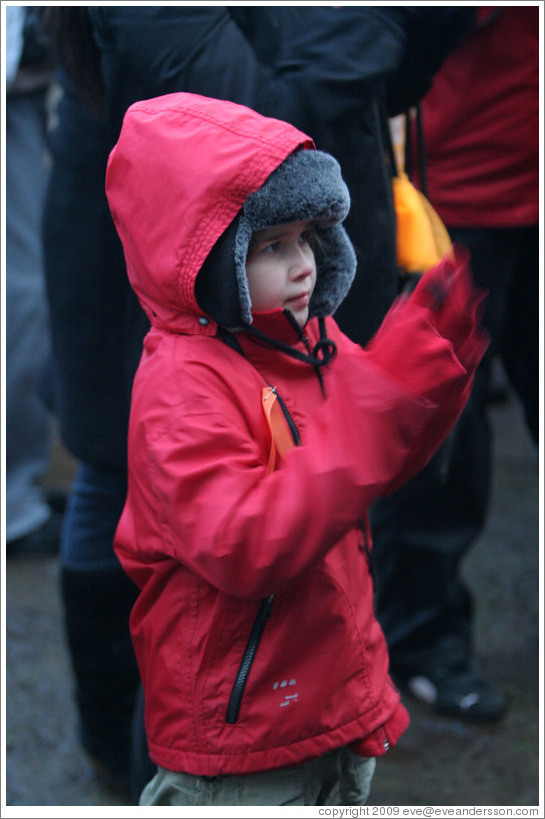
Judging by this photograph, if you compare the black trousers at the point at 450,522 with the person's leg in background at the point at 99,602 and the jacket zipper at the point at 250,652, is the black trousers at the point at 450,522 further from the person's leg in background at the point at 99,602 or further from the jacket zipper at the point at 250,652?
the jacket zipper at the point at 250,652

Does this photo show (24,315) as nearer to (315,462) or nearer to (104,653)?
(104,653)

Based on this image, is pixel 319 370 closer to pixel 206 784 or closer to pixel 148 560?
pixel 148 560

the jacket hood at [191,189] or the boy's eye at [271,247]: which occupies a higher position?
the jacket hood at [191,189]

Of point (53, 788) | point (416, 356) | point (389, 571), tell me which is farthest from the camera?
point (389, 571)

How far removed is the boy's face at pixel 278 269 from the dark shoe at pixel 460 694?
154 centimetres

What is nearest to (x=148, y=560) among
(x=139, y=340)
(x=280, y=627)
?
(x=280, y=627)

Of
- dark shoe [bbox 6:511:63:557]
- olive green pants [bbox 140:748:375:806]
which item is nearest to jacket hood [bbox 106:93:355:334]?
olive green pants [bbox 140:748:375:806]

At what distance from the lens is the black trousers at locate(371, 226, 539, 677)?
2.68 meters

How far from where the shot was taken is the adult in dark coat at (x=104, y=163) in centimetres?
Answer: 162

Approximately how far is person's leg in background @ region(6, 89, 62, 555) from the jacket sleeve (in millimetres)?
2474

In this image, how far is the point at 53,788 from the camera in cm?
245

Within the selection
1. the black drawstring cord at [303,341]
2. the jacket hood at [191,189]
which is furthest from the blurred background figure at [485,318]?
the jacket hood at [191,189]

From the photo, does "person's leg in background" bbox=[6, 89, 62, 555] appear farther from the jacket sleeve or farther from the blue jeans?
the jacket sleeve

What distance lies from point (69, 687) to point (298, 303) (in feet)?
5.76
